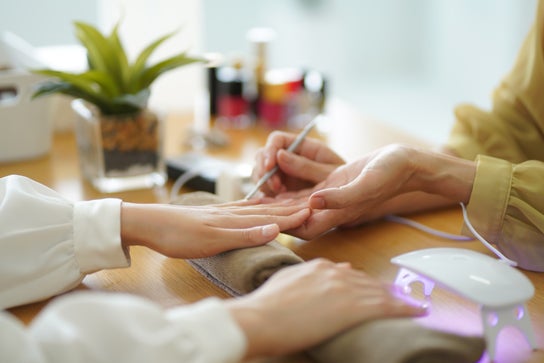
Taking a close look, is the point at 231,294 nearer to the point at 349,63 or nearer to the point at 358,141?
the point at 358,141

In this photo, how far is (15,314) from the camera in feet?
2.81

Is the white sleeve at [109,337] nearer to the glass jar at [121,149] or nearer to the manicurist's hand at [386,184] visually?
the manicurist's hand at [386,184]

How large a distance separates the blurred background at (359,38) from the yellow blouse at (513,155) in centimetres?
84

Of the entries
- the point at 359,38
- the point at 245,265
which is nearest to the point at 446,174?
the point at 245,265

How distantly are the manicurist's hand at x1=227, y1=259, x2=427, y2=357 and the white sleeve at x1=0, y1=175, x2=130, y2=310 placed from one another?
24 centimetres

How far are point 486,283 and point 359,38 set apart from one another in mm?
3742

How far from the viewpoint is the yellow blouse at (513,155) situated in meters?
0.96

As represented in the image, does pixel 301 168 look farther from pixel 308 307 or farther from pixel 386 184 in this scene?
pixel 308 307

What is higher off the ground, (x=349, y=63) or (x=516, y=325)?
(x=516, y=325)

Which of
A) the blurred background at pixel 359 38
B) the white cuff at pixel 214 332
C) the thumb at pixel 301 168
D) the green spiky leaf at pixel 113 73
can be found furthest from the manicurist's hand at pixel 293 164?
the blurred background at pixel 359 38

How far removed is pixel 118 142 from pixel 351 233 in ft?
1.47

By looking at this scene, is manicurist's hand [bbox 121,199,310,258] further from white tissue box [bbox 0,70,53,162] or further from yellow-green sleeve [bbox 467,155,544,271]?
white tissue box [bbox 0,70,53,162]

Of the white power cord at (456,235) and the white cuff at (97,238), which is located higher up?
the white cuff at (97,238)

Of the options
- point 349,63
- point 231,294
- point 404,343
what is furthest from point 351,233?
point 349,63
